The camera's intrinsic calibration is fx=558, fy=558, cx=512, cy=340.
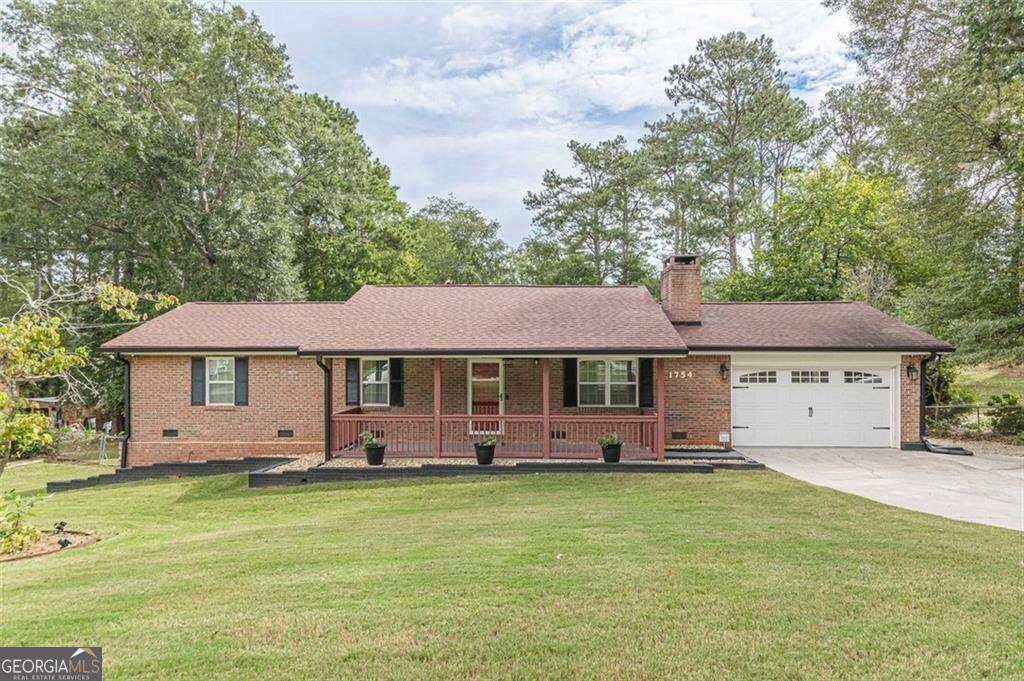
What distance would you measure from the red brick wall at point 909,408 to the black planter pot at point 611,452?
769 centimetres

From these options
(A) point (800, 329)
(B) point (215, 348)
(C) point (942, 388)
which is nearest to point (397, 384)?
(B) point (215, 348)

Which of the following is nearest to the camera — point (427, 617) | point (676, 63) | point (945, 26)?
point (427, 617)

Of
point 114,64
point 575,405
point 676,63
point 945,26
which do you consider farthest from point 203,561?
point 676,63

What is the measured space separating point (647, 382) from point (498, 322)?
3847 mm

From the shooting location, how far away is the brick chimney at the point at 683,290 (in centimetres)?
1517

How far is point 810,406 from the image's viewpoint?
14.1 m

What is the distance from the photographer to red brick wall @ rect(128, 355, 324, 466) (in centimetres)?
1398

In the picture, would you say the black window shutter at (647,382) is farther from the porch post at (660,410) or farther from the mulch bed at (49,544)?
the mulch bed at (49,544)

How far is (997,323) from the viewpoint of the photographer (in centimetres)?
1491

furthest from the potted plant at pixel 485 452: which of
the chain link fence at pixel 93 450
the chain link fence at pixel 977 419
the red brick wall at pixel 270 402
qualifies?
the chain link fence at pixel 977 419

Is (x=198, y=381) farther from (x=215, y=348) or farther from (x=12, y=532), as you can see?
(x=12, y=532)

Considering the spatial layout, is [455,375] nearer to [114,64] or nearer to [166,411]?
[166,411]

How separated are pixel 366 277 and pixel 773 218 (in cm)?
1982
